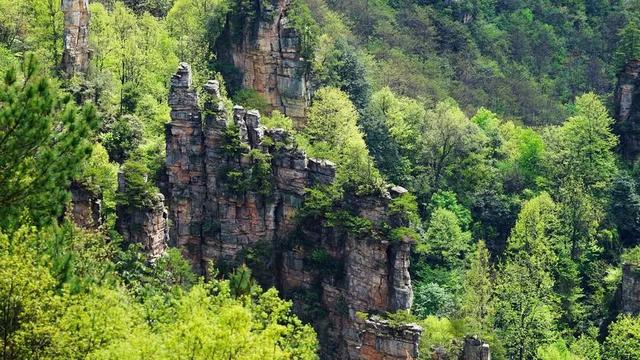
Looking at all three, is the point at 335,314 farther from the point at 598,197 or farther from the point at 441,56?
the point at 441,56

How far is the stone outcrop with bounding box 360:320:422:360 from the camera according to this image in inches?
2304

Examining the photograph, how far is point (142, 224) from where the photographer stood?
5844 cm

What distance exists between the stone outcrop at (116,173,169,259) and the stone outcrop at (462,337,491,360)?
618 inches

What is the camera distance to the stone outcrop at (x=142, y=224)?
5836cm

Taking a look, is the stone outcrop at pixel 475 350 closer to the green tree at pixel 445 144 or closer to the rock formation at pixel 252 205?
the rock formation at pixel 252 205

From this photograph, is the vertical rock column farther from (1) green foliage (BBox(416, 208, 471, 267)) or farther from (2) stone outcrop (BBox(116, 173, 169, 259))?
(1) green foliage (BBox(416, 208, 471, 267))

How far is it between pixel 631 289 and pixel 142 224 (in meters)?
31.4

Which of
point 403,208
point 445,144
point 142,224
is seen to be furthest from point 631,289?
point 142,224

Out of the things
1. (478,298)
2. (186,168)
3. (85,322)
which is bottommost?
(478,298)

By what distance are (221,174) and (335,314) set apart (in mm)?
9846

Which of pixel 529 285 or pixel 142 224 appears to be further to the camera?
pixel 529 285

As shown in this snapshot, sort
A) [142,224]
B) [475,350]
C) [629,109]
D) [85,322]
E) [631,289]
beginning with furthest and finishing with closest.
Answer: [629,109], [631,289], [475,350], [142,224], [85,322]

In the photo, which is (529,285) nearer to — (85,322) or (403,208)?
(403,208)

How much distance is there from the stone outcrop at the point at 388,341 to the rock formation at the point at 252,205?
3.93m
